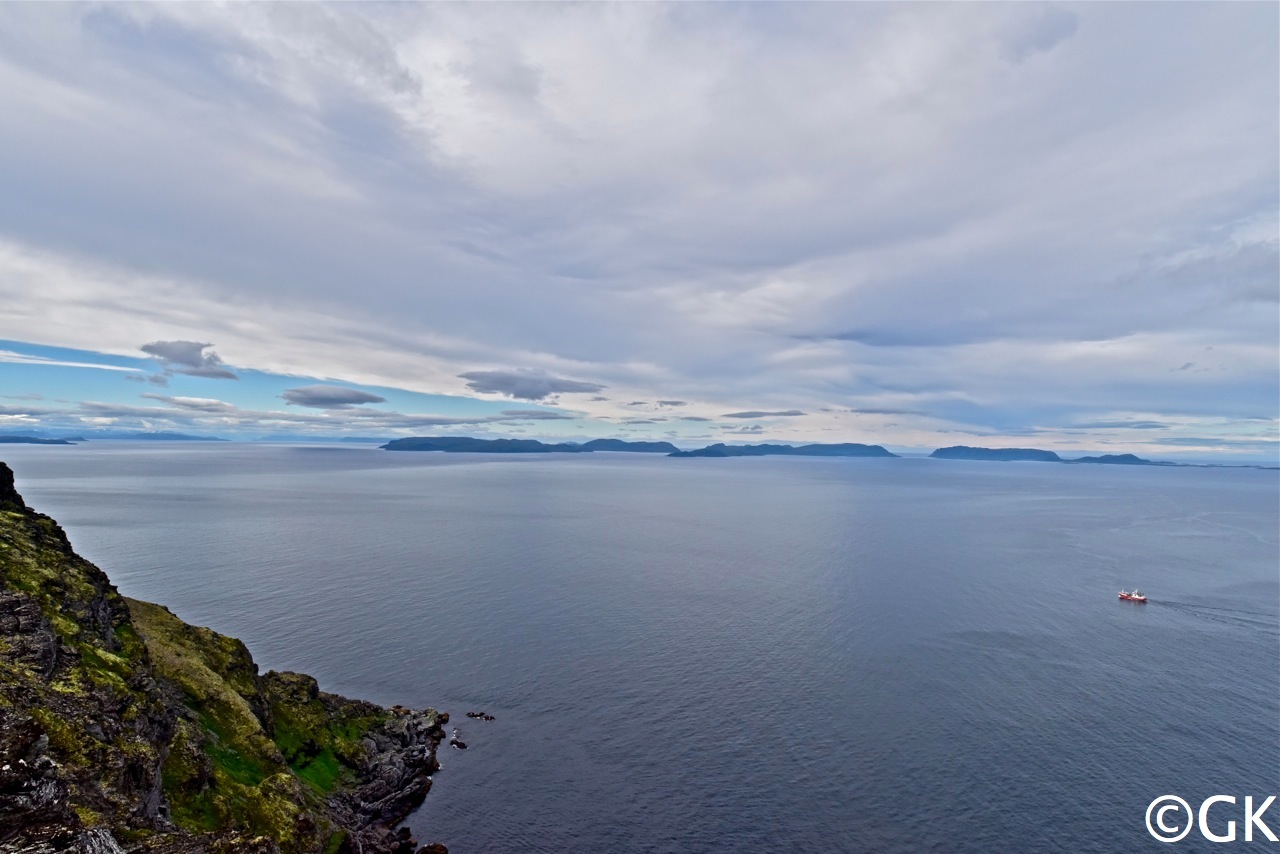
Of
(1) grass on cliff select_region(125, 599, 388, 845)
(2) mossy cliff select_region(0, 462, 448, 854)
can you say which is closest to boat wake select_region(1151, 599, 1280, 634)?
(2) mossy cliff select_region(0, 462, 448, 854)

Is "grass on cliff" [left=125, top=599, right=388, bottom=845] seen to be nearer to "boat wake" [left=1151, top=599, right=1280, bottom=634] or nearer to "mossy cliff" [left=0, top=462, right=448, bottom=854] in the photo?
"mossy cliff" [left=0, top=462, right=448, bottom=854]

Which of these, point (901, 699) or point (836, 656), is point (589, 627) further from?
point (901, 699)

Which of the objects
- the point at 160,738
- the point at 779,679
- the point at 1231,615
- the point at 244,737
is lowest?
the point at 779,679

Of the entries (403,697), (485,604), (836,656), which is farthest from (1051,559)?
(403,697)

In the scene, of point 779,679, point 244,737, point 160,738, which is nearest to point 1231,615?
point 779,679

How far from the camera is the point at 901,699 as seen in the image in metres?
78.0

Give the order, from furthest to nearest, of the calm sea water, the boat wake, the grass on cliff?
the boat wake < the calm sea water < the grass on cliff

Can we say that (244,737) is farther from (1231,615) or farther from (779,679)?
(1231,615)

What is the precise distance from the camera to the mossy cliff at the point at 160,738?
2991cm

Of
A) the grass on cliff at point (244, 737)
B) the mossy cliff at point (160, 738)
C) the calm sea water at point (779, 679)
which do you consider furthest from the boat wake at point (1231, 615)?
the grass on cliff at point (244, 737)

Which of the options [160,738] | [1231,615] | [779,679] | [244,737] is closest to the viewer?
[160,738]

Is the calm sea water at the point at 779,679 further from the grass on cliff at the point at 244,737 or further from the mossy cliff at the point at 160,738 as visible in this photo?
the grass on cliff at the point at 244,737

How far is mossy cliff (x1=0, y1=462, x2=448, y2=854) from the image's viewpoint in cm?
2991

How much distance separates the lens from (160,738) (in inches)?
1657
